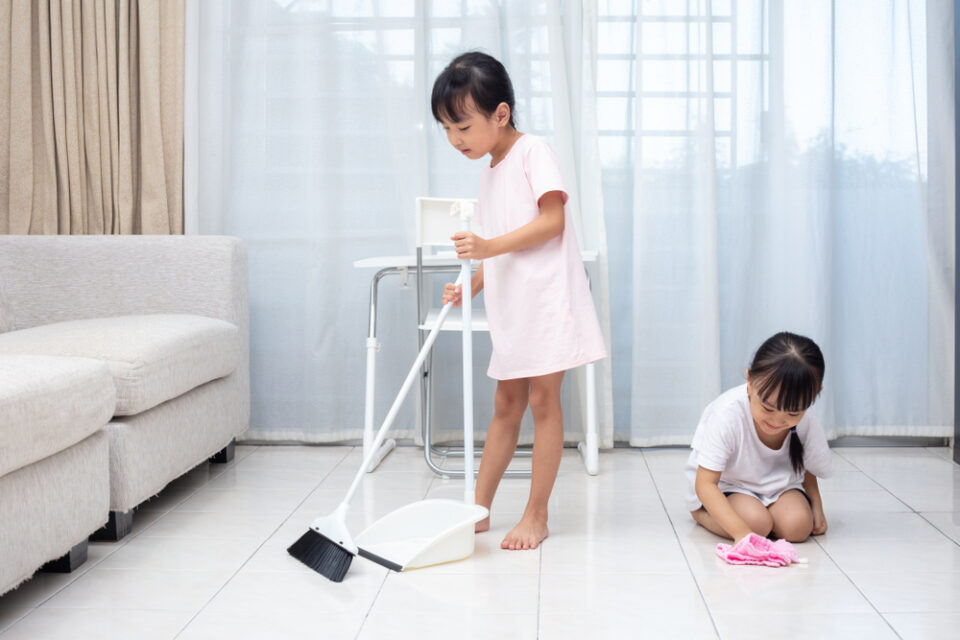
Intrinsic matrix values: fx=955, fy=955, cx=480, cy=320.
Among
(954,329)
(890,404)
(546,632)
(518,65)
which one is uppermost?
(518,65)

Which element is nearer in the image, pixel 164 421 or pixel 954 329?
pixel 164 421

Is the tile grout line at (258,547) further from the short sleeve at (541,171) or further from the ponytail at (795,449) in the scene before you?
the ponytail at (795,449)

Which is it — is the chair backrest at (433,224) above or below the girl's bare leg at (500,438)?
above

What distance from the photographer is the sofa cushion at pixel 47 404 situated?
1459 millimetres

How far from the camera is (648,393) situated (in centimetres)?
287

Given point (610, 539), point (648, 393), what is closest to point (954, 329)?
point (648, 393)

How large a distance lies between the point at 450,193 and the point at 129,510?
1395mm

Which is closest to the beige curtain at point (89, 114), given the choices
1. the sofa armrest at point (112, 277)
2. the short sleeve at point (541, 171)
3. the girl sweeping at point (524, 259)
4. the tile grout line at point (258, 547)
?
the sofa armrest at point (112, 277)

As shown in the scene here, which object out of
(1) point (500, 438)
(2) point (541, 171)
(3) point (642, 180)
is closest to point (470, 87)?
(2) point (541, 171)

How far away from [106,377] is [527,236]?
85 cm

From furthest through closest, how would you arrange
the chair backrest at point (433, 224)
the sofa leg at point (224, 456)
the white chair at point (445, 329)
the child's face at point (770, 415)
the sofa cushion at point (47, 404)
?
the sofa leg at point (224, 456) → the white chair at point (445, 329) → the chair backrest at point (433, 224) → the child's face at point (770, 415) → the sofa cushion at point (47, 404)

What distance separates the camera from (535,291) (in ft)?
6.30

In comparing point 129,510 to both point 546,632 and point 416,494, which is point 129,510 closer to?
point 416,494

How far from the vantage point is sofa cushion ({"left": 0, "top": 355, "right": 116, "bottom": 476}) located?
146 cm
